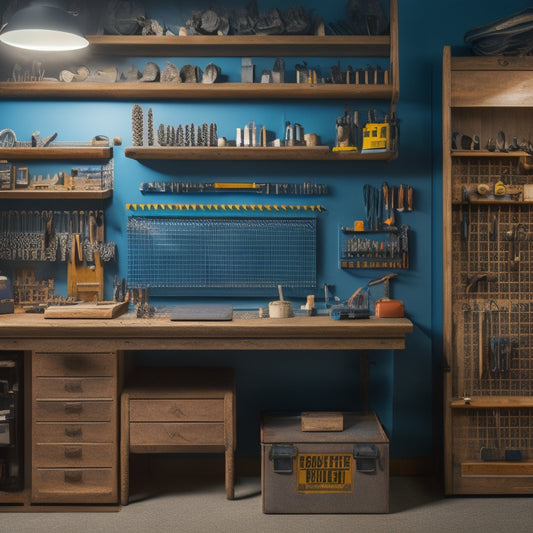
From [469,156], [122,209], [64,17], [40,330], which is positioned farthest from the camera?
[122,209]

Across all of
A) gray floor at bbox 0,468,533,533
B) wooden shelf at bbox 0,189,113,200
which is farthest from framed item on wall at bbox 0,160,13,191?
gray floor at bbox 0,468,533,533

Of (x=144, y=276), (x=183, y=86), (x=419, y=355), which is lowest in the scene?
(x=419, y=355)

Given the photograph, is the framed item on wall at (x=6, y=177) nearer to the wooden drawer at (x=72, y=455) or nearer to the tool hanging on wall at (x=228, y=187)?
the tool hanging on wall at (x=228, y=187)

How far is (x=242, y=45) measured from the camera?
397 centimetres

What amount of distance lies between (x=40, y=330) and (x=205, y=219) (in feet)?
4.05

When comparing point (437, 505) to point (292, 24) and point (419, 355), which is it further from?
point (292, 24)

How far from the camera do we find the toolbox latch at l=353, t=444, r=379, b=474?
11.6ft

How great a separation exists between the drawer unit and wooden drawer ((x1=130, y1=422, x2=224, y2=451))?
0.42ft

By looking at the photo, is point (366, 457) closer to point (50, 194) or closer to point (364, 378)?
point (364, 378)

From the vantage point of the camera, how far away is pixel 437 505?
3.72 metres

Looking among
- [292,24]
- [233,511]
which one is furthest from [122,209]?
[233,511]

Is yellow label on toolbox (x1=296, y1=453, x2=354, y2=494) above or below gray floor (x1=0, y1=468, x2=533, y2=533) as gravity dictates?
above

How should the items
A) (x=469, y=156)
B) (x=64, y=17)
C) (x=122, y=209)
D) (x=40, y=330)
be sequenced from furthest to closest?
(x=122, y=209) < (x=469, y=156) < (x=40, y=330) < (x=64, y=17)

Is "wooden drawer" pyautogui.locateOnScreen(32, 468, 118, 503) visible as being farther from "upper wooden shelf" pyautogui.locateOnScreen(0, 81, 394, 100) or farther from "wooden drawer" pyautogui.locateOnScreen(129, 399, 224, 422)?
"upper wooden shelf" pyautogui.locateOnScreen(0, 81, 394, 100)
